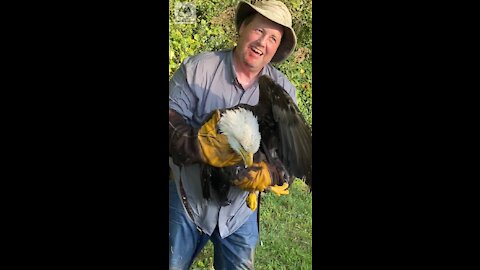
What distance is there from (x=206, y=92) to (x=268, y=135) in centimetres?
35

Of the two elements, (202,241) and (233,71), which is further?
(202,241)

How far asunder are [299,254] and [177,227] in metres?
0.60

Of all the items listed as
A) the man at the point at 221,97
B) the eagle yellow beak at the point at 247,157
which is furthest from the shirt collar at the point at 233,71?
the eagle yellow beak at the point at 247,157

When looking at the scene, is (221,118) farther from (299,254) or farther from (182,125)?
(299,254)

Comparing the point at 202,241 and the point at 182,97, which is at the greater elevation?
the point at 182,97

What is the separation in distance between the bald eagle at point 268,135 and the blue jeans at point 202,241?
19 centimetres

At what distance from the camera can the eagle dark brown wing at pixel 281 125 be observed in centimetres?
381

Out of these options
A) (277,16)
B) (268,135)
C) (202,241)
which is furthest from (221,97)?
(202,241)

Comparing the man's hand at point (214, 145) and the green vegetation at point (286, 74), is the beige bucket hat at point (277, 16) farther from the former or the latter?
the man's hand at point (214, 145)

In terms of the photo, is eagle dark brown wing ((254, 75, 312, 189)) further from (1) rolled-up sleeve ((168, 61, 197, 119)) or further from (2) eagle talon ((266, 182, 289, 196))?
(1) rolled-up sleeve ((168, 61, 197, 119))

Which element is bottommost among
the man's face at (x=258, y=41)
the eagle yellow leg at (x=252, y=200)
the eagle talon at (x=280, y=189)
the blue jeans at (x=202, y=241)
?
the blue jeans at (x=202, y=241)

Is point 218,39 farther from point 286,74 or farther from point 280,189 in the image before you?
point 280,189

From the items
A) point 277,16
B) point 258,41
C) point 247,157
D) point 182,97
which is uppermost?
point 277,16

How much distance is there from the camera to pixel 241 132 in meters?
3.78
